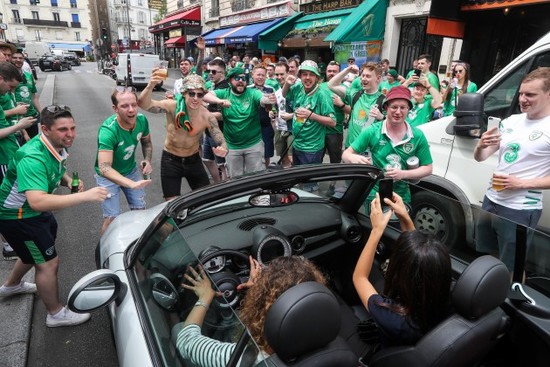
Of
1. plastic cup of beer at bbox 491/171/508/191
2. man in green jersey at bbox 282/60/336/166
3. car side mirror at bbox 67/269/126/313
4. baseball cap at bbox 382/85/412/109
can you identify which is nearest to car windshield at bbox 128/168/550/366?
car side mirror at bbox 67/269/126/313

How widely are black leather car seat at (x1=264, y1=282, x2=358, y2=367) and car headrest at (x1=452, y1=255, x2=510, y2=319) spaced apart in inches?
22.8

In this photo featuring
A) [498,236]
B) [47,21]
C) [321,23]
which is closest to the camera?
[498,236]

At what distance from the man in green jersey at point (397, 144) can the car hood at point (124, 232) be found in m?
1.72

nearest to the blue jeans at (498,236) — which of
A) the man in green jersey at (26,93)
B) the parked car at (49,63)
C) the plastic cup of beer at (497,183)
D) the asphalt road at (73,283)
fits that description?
the plastic cup of beer at (497,183)

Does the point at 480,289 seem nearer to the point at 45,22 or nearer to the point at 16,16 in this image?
the point at 45,22

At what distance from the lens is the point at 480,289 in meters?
1.38

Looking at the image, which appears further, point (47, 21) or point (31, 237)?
point (47, 21)

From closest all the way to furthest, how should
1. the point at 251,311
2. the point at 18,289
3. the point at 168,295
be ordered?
the point at 251,311 → the point at 168,295 → the point at 18,289

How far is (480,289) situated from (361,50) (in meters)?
12.1

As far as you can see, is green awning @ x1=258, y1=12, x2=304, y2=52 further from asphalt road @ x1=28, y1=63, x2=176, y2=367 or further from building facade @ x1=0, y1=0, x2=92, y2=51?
building facade @ x1=0, y1=0, x2=92, y2=51

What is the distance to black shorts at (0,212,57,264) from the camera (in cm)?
250

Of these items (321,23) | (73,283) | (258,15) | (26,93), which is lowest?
(73,283)

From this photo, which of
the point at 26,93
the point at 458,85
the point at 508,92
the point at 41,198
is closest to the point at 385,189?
the point at 508,92

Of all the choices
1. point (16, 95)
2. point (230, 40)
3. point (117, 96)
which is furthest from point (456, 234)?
point (230, 40)
